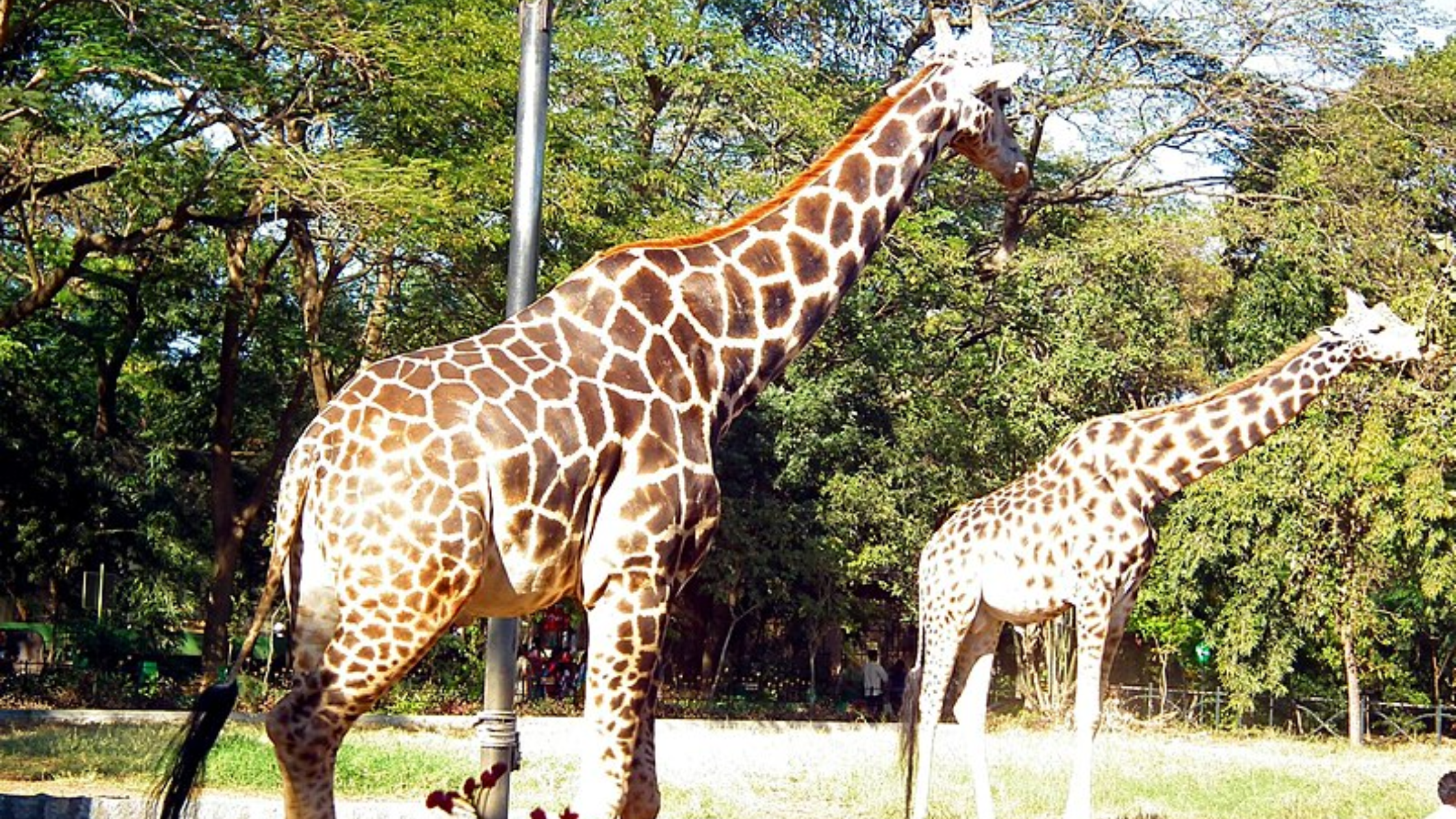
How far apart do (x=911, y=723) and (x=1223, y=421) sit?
3.13 metres

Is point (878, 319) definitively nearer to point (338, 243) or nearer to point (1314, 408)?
point (1314, 408)

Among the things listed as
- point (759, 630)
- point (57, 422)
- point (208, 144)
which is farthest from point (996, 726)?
point (57, 422)

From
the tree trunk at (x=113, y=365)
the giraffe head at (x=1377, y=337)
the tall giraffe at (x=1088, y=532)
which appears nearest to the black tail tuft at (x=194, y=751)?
the tall giraffe at (x=1088, y=532)

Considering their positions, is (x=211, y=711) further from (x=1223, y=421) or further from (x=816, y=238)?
(x=1223, y=421)

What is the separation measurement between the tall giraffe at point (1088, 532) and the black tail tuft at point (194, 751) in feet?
21.2

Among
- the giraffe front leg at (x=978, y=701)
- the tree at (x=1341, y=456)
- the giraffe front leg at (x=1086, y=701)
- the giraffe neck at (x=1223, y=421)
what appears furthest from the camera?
the tree at (x=1341, y=456)

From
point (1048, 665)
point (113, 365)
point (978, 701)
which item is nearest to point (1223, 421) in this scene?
point (978, 701)

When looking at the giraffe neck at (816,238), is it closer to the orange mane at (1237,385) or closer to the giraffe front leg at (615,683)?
the giraffe front leg at (615,683)

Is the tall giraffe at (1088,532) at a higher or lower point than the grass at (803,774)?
higher

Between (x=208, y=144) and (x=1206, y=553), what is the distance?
15960mm

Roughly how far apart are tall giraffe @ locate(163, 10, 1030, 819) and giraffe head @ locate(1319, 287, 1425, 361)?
593 cm

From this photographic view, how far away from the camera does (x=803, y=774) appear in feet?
53.9

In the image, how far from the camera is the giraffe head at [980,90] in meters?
8.80

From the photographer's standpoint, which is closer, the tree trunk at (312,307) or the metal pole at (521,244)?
the metal pole at (521,244)
